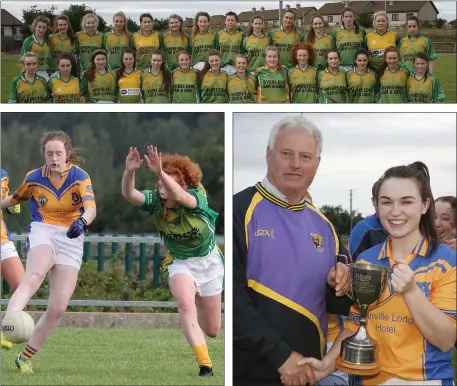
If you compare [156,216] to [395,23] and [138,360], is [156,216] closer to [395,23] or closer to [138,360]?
[138,360]

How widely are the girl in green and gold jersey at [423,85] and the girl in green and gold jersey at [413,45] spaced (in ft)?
0.07

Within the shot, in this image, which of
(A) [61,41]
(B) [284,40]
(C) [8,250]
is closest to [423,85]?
(B) [284,40]

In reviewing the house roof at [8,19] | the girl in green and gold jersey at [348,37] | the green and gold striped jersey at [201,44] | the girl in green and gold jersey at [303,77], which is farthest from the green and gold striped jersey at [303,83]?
the house roof at [8,19]

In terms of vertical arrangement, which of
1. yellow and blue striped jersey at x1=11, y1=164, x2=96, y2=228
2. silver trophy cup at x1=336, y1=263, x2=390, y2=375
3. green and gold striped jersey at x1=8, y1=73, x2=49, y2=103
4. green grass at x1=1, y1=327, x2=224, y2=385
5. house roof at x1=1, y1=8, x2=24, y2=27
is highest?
house roof at x1=1, y1=8, x2=24, y2=27

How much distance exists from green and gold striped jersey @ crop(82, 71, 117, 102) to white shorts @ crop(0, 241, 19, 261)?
811 mm

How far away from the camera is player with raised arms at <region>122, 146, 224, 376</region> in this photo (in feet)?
12.9

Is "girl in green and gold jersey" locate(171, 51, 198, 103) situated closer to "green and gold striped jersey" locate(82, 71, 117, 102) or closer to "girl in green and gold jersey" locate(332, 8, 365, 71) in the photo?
"green and gold striped jersey" locate(82, 71, 117, 102)

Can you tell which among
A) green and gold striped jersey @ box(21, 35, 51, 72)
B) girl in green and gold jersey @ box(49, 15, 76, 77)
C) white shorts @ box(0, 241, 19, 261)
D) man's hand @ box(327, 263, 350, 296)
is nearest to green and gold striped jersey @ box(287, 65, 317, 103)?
man's hand @ box(327, 263, 350, 296)

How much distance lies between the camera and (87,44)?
404 centimetres

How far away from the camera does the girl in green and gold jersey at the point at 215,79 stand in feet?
13.1

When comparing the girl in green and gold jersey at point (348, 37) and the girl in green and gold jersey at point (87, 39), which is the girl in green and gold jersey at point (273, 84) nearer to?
the girl in green and gold jersey at point (348, 37)

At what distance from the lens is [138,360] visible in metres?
4.05

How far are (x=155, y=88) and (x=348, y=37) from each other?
971 mm

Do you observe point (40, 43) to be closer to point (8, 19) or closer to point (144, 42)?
point (8, 19)
